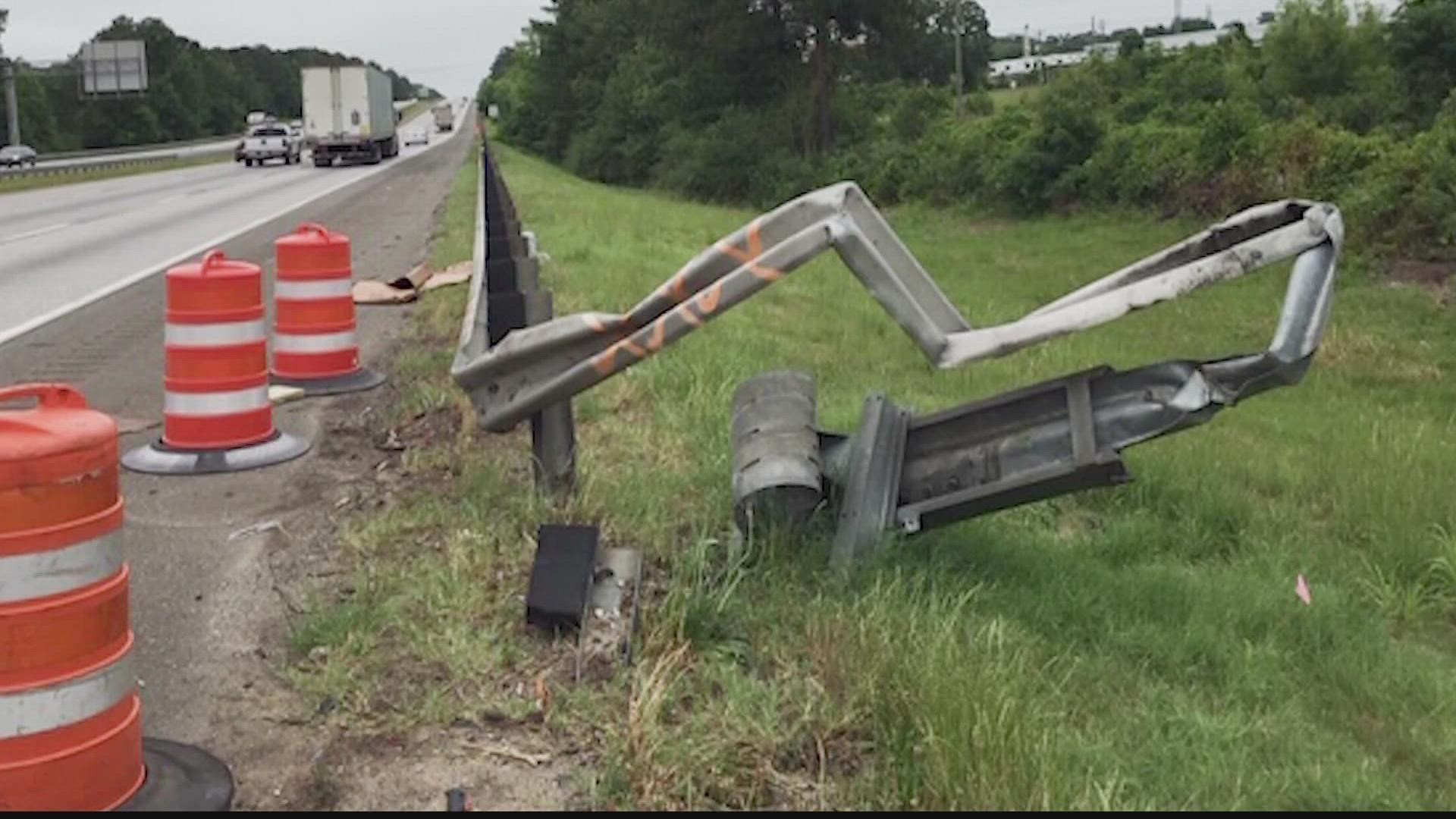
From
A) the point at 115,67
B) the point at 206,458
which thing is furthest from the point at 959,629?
the point at 115,67

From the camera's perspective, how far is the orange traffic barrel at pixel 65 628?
3365mm

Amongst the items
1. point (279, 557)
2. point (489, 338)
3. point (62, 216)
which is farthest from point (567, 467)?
point (62, 216)

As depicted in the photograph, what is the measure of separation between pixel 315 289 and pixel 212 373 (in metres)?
1.88

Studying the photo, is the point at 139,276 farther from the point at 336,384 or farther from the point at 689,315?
the point at 689,315

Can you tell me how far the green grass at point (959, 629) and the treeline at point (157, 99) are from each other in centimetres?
7009

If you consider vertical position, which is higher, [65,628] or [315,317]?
[315,317]

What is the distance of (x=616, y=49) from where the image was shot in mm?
69938

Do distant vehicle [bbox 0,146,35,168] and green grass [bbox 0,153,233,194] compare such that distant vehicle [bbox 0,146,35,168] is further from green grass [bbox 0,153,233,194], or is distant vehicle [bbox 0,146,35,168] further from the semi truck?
the semi truck


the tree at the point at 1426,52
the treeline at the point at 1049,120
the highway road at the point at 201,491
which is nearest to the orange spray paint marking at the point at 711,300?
the highway road at the point at 201,491

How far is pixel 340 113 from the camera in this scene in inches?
2079

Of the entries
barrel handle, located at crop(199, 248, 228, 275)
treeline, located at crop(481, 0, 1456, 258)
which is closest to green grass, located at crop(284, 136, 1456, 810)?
barrel handle, located at crop(199, 248, 228, 275)

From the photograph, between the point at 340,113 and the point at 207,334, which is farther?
the point at 340,113

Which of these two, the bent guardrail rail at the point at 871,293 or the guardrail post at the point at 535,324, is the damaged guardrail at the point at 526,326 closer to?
the guardrail post at the point at 535,324

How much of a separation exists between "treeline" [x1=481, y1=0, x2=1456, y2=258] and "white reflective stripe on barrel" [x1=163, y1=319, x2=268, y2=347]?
49.7 feet
